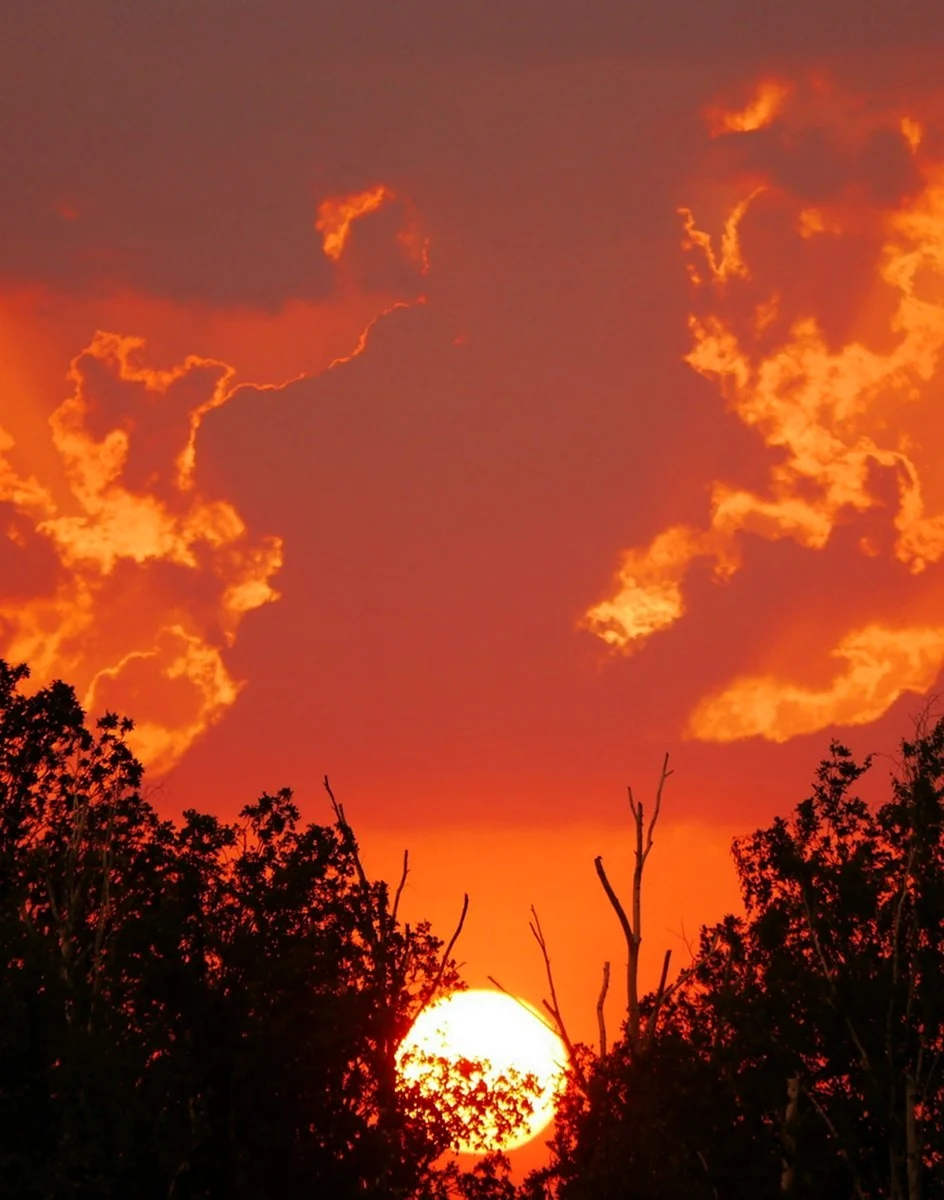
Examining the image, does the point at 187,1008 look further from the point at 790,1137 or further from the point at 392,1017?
the point at 790,1137

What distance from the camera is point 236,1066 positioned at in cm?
3431

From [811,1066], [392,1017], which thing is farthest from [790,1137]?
[392,1017]

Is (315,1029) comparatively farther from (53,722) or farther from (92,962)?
(53,722)

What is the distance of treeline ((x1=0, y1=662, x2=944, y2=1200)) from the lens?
34500 mm

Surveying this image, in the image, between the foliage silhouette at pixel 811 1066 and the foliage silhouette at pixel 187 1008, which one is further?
the foliage silhouette at pixel 811 1066

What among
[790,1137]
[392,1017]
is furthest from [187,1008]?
[790,1137]

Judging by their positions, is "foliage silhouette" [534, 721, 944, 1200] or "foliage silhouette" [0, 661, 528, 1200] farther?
"foliage silhouette" [534, 721, 944, 1200]

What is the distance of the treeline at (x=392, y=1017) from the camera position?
34500mm

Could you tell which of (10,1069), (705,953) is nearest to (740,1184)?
(705,953)

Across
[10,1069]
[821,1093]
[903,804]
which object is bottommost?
[10,1069]

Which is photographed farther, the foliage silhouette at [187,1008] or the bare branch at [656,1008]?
the bare branch at [656,1008]

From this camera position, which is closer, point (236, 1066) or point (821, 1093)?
point (236, 1066)

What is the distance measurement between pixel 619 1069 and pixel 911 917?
9.51 meters

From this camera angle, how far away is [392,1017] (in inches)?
1652
